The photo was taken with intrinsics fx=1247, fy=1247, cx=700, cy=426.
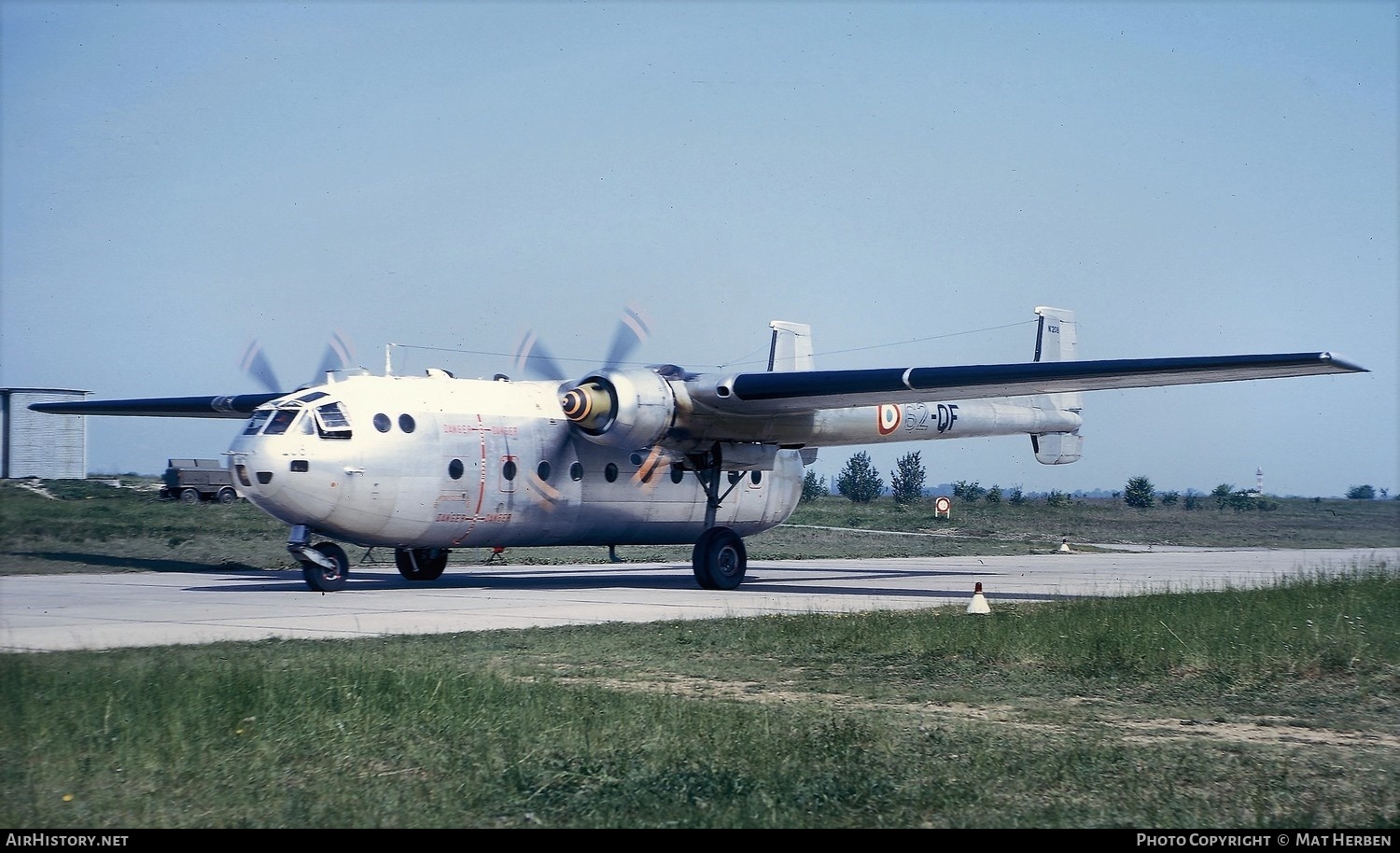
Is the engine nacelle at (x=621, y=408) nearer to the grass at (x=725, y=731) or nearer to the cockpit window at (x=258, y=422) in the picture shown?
the cockpit window at (x=258, y=422)

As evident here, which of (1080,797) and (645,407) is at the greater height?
(645,407)

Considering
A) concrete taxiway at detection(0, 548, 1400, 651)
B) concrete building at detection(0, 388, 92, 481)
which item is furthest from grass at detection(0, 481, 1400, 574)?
concrete taxiway at detection(0, 548, 1400, 651)

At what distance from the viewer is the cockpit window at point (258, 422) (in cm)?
1984

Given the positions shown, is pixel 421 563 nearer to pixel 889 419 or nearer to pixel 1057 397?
pixel 889 419

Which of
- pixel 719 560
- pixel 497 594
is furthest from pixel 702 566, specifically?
pixel 497 594

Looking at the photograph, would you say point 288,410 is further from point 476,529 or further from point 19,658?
point 19,658

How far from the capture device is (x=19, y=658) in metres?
10.8

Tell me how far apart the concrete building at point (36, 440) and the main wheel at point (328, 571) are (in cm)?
611

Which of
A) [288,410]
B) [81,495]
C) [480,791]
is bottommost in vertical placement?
[480,791]

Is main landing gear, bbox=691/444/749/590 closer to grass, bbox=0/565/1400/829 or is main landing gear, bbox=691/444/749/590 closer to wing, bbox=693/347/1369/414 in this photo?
wing, bbox=693/347/1369/414

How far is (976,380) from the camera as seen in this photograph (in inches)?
784

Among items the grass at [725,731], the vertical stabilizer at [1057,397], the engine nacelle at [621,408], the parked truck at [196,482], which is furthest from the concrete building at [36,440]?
the parked truck at [196,482]

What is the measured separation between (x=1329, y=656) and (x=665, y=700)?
677cm
